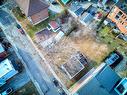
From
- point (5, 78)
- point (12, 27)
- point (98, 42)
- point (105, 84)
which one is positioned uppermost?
point (12, 27)

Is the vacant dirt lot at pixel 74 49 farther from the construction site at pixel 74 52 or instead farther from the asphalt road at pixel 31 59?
the asphalt road at pixel 31 59

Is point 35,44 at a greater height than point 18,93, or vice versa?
point 35,44

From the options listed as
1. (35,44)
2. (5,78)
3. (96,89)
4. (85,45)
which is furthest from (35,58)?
(96,89)

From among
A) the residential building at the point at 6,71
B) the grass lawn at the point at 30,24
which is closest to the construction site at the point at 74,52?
the grass lawn at the point at 30,24

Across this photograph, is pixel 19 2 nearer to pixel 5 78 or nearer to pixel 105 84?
pixel 5 78

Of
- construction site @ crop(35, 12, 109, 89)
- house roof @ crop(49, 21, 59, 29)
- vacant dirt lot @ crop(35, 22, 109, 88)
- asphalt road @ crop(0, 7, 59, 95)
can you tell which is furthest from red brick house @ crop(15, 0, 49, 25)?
vacant dirt lot @ crop(35, 22, 109, 88)

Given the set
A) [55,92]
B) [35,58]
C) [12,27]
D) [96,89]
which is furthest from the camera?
[12,27]
